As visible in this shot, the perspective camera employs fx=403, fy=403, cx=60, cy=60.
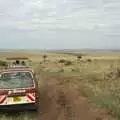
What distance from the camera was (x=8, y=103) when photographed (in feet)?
50.0

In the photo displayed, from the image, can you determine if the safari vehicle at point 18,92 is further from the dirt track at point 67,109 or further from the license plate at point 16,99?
the dirt track at point 67,109

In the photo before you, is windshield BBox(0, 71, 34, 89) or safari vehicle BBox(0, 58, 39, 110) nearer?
safari vehicle BBox(0, 58, 39, 110)

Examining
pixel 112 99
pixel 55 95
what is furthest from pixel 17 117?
pixel 55 95

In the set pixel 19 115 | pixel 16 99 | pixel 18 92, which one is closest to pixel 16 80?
pixel 18 92

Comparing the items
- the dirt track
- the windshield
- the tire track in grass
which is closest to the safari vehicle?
the windshield

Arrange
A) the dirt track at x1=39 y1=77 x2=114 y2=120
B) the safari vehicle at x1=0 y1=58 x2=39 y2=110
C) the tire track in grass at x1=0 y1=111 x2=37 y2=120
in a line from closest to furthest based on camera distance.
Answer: the dirt track at x1=39 y1=77 x2=114 y2=120 → the tire track in grass at x1=0 y1=111 x2=37 y2=120 → the safari vehicle at x1=0 y1=58 x2=39 y2=110

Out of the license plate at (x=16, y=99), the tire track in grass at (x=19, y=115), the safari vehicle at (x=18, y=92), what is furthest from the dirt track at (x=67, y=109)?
the license plate at (x=16, y=99)

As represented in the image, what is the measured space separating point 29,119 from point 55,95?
313 inches

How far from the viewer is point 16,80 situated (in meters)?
16.0

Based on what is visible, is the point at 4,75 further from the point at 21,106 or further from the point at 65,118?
the point at 65,118

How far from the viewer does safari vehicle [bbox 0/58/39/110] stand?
15.2m

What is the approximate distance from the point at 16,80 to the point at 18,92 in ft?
2.63

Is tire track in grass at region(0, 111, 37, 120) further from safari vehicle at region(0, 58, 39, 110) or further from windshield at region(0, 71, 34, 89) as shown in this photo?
windshield at region(0, 71, 34, 89)

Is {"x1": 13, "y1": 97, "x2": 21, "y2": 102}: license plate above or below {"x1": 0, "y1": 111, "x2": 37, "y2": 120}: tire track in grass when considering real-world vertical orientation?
above
